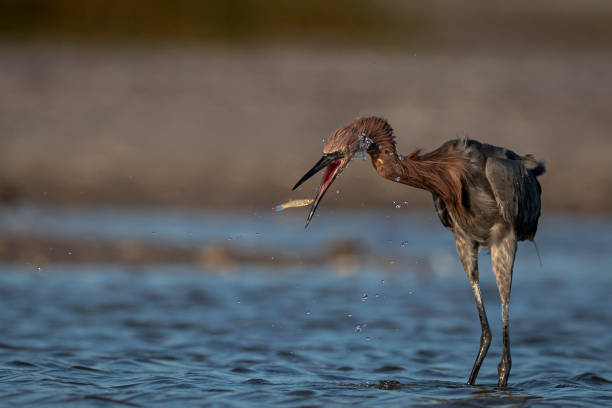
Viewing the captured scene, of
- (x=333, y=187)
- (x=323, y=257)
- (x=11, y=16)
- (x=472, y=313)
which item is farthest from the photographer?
(x=11, y=16)

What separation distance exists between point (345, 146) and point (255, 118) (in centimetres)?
1010

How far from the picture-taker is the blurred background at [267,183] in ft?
22.6

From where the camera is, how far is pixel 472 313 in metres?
8.04

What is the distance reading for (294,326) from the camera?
7.40m

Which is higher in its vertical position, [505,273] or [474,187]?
[474,187]

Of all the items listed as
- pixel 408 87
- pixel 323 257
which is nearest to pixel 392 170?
pixel 323 257

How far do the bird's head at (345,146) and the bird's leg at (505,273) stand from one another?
105 cm

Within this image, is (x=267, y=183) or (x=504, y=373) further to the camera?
(x=267, y=183)

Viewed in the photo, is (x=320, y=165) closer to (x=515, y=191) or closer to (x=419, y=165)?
(x=419, y=165)

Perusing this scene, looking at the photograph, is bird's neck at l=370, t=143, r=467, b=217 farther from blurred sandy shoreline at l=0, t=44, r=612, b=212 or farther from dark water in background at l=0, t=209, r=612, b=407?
blurred sandy shoreline at l=0, t=44, r=612, b=212

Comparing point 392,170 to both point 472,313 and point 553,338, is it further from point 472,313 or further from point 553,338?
point 472,313

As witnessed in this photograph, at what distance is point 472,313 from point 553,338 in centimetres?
100

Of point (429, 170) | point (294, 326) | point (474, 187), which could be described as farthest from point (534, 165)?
point (294, 326)

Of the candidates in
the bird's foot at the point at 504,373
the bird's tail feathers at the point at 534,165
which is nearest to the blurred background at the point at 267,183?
the bird's foot at the point at 504,373
